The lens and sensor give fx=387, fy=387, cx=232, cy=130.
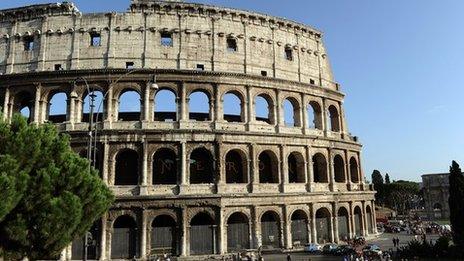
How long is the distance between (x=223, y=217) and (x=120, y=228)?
6.55 m

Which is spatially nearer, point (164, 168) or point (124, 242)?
point (124, 242)

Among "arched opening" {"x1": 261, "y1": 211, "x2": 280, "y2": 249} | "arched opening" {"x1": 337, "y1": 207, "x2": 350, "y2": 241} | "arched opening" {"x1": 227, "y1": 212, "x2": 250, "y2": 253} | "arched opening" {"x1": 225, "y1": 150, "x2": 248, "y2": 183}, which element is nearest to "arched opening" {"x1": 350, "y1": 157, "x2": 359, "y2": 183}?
"arched opening" {"x1": 337, "y1": 207, "x2": 350, "y2": 241}

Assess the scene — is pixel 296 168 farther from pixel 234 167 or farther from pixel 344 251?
pixel 344 251

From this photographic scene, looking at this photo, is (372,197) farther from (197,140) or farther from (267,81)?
(197,140)

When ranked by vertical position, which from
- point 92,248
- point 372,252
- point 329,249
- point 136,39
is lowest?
point 372,252

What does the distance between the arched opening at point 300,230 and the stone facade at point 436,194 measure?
39.3 meters

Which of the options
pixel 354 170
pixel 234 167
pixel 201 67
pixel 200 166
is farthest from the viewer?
→ pixel 354 170

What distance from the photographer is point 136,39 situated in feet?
88.4

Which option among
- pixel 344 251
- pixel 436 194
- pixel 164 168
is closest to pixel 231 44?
pixel 164 168

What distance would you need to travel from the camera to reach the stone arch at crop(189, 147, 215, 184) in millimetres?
26995

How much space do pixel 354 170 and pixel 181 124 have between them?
17.1 m

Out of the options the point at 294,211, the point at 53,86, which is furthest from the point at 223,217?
the point at 53,86

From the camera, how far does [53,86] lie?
26.1 m

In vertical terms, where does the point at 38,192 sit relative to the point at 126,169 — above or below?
below
